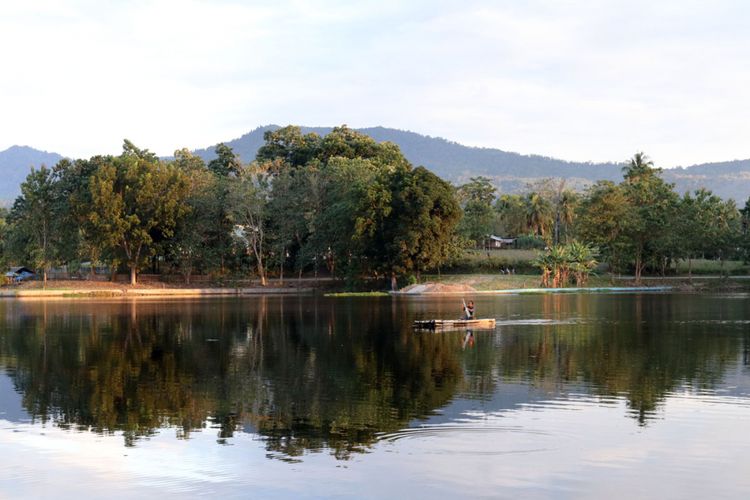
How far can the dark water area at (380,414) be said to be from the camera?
14.1m

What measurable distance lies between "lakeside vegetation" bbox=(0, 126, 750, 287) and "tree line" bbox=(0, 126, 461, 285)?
0.16 meters

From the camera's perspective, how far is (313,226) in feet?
305

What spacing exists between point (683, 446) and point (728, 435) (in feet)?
5.00

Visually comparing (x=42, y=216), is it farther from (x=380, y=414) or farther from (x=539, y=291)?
(x=380, y=414)

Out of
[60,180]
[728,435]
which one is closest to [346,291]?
[60,180]

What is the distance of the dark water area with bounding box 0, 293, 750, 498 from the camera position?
1412 cm

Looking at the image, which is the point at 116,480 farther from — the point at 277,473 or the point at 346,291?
the point at 346,291

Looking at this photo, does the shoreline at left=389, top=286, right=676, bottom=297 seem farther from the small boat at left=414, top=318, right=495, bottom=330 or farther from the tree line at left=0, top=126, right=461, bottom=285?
the small boat at left=414, top=318, right=495, bottom=330

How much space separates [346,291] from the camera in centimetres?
9175

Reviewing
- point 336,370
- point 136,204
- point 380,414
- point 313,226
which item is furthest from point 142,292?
point 380,414

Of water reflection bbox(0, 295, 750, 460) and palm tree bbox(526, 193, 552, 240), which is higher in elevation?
palm tree bbox(526, 193, 552, 240)

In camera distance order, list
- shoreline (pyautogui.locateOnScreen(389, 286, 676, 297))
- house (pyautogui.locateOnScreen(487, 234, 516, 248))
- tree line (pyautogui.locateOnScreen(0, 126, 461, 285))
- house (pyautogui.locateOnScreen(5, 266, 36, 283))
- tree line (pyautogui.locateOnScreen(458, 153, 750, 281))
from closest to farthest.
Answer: shoreline (pyautogui.locateOnScreen(389, 286, 676, 297)) < tree line (pyautogui.locateOnScreen(0, 126, 461, 285)) < tree line (pyautogui.locateOnScreen(458, 153, 750, 281)) < house (pyautogui.locateOnScreen(5, 266, 36, 283)) < house (pyautogui.locateOnScreen(487, 234, 516, 248))

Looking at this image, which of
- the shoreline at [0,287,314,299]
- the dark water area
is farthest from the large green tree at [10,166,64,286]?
the dark water area

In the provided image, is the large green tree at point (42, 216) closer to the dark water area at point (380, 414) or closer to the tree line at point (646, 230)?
the tree line at point (646, 230)
